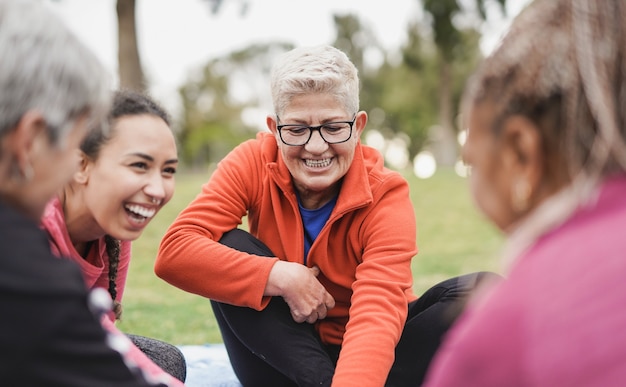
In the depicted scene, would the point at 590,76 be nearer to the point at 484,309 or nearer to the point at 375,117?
the point at 484,309

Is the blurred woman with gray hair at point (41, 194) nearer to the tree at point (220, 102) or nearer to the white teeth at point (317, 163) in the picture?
the white teeth at point (317, 163)

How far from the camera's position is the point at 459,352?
121 cm

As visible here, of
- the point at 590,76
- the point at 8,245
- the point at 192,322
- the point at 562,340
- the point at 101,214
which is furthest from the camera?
the point at 192,322

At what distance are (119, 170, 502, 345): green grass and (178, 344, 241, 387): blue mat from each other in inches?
25.4

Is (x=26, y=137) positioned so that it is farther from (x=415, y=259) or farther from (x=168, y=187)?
(x=415, y=259)

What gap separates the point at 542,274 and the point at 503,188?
0.91 feet

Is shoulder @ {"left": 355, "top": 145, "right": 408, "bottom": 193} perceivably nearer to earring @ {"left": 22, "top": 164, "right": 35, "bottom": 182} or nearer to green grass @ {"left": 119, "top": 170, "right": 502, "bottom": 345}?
green grass @ {"left": 119, "top": 170, "right": 502, "bottom": 345}

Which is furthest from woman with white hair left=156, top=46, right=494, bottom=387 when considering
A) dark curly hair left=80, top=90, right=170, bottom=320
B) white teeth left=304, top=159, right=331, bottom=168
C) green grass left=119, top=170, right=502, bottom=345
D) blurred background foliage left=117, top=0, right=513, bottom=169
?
blurred background foliage left=117, top=0, right=513, bottom=169

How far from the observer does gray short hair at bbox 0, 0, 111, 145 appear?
1393 millimetres

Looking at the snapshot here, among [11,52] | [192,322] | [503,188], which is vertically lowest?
[192,322]

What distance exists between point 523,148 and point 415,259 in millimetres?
7911

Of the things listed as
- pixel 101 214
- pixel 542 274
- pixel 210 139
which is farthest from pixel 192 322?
pixel 210 139

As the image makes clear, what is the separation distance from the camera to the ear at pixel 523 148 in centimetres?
126

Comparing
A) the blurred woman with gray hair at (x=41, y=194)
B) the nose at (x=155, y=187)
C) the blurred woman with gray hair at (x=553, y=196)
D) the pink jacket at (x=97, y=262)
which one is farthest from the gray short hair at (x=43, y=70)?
the nose at (x=155, y=187)
